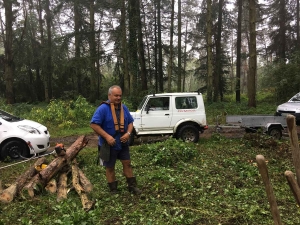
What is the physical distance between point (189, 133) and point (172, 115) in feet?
3.06

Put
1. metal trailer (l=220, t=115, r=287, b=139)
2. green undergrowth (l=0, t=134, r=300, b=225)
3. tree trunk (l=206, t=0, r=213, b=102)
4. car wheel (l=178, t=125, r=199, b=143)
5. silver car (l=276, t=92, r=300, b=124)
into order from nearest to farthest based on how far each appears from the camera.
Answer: green undergrowth (l=0, t=134, r=300, b=225)
metal trailer (l=220, t=115, r=287, b=139)
car wheel (l=178, t=125, r=199, b=143)
silver car (l=276, t=92, r=300, b=124)
tree trunk (l=206, t=0, r=213, b=102)

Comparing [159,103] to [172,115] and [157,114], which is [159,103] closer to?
[157,114]

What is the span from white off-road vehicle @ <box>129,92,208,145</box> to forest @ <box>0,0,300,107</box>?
7.76 m

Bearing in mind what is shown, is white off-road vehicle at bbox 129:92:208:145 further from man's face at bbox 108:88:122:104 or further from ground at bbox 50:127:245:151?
man's face at bbox 108:88:122:104

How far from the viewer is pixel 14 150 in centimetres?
775

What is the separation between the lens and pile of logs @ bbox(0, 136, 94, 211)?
488 cm

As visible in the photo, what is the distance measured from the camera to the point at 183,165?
696cm

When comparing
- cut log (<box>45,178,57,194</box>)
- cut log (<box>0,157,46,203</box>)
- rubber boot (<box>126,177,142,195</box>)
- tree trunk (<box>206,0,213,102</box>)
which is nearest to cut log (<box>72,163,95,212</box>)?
cut log (<box>45,178,57,194</box>)

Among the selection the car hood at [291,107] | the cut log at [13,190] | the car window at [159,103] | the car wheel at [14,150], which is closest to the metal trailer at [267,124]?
the car hood at [291,107]

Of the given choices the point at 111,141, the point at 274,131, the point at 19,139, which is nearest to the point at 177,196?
the point at 111,141

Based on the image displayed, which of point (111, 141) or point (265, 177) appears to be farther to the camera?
point (111, 141)

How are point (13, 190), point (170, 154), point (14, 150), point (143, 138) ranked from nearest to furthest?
point (13, 190), point (170, 154), point (14, 150), point (143, 138)

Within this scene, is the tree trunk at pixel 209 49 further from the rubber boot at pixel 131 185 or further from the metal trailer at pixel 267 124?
the rubber boot at pixel 131 185

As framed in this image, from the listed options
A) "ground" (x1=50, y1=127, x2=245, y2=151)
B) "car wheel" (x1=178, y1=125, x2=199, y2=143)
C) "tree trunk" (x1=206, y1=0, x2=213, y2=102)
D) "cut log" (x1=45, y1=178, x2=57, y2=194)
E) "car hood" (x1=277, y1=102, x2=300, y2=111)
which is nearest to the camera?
"cut log" (x1=45, y1=178, x2=57, y2=194)
